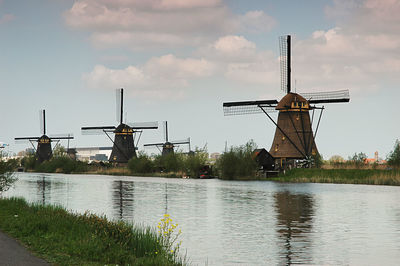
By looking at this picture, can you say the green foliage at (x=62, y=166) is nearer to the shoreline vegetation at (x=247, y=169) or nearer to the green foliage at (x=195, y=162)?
the shoreline vegetation at (x=247, y=169)

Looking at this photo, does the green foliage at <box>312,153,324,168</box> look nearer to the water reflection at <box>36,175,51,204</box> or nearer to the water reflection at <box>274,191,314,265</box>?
the water reflection at <box>274,191,314,265</box>

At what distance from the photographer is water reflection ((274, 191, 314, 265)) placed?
1574 cm

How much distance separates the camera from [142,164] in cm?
9019

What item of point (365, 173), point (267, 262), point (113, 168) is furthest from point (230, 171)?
point (267, 262)

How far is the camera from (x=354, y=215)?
27.1 metres

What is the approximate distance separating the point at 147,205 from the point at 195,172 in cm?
4622

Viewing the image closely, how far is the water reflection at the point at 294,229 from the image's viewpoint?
620 inches

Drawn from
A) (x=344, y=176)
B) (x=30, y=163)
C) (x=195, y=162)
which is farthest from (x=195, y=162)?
(x=30, y=163)

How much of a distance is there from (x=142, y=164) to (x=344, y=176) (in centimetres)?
4184

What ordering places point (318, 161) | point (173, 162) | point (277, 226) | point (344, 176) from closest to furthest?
point (277, 226) → point (344, 176) → point (318, 161) → point (173, 162)

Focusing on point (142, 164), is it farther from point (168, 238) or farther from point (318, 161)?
point (168, 238)

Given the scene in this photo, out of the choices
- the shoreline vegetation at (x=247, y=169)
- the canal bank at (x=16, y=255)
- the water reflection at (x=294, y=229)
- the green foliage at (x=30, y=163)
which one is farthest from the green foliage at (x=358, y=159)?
the green foliage at (x=30, y=163)

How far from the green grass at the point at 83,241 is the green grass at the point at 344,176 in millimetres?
41179

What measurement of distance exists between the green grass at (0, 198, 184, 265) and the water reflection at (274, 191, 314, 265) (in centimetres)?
360
